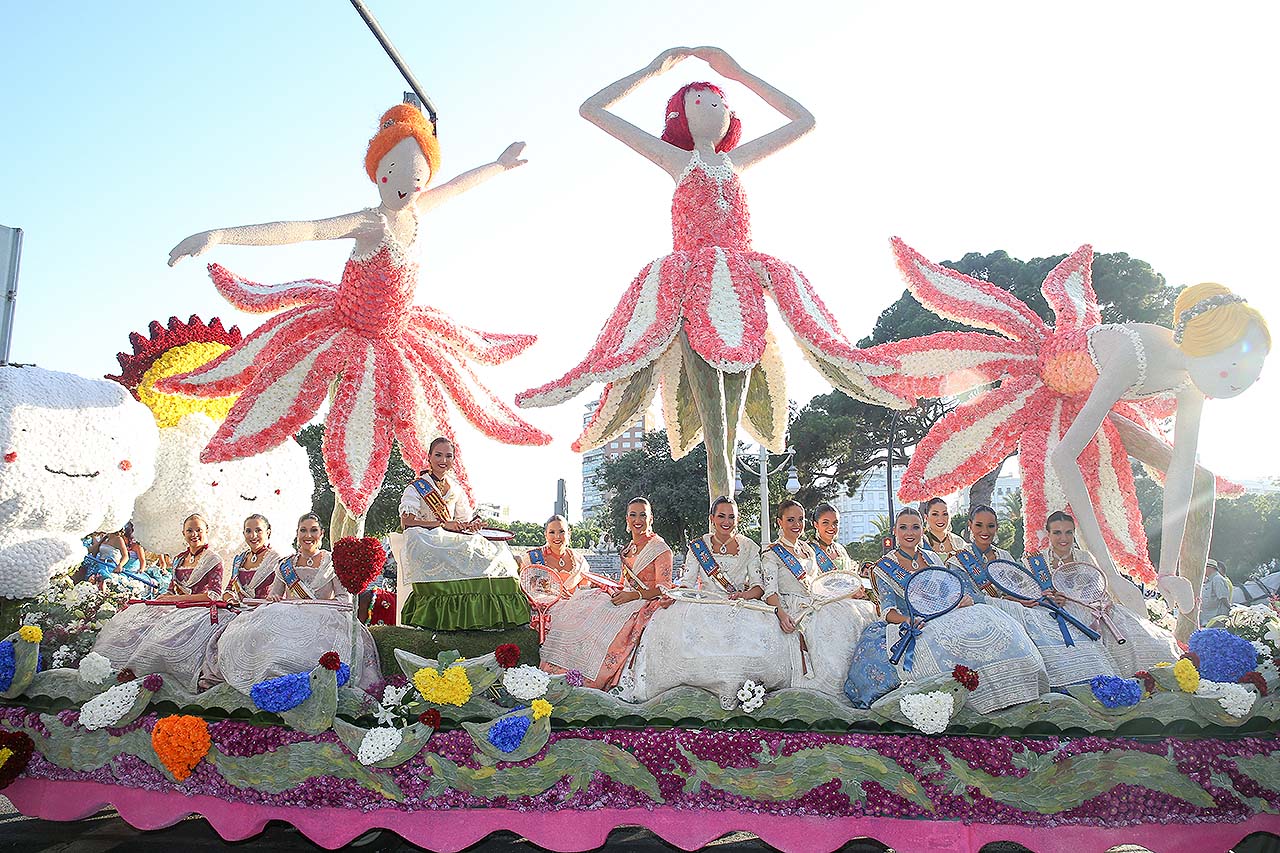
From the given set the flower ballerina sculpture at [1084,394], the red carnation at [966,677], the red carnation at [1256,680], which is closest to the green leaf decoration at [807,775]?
the red carnation at [966,677]

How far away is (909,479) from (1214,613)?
3709 mm

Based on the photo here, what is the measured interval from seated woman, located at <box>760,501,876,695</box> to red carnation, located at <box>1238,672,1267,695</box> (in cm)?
168

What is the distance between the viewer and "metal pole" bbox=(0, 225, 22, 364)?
6770 mm

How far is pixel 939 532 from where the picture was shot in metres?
5.08

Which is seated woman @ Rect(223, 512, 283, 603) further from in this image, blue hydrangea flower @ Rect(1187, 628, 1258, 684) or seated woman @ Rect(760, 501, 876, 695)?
blue hydrangea flower @ Rect(1187, 628, 1258, 684)

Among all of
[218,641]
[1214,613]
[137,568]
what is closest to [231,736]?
[218,641]

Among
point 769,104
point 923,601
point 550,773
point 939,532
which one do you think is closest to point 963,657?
point 923,601

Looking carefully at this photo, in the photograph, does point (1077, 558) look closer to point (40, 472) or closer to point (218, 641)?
point (218, 641)

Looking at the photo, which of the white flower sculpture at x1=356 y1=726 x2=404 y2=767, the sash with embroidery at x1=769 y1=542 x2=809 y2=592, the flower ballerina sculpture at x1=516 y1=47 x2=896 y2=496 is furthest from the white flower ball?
the sash with embroidery at x1=769 y1=542 x2=809 y2=592

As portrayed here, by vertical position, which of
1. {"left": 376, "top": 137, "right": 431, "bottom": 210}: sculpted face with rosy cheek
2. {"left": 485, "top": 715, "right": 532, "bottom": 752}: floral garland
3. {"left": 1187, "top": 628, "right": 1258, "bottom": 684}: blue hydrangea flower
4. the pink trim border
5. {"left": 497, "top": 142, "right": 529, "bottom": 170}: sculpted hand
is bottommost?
the pink trim border

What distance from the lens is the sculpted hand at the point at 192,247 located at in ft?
18.1

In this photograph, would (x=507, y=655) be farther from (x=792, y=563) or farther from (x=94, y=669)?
(x=94, y=669)

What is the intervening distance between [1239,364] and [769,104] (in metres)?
3.25

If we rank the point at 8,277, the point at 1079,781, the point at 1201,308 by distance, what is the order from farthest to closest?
1. the point at 8,277
2. the point at 1201,308
3. the point at 1079,781
